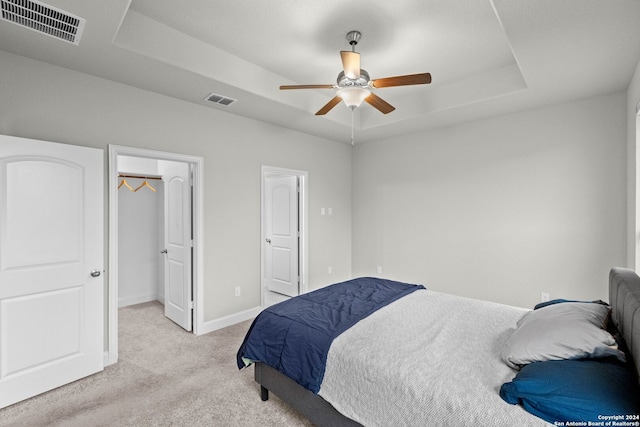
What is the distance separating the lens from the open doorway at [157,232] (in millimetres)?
2865

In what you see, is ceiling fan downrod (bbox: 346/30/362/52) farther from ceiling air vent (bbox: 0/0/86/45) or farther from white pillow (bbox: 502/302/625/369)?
white pillow (bbox: 502/302/625/369)

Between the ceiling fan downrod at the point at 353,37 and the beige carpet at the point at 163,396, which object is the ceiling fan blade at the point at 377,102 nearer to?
the ceiling fan downrod at the point at 353,37

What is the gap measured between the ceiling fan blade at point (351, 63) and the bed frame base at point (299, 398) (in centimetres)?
227

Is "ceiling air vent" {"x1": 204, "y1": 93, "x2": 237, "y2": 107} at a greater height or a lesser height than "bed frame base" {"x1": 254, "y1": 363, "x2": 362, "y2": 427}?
greater

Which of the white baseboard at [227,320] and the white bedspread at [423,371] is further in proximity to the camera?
the white baseboard at [227,320]

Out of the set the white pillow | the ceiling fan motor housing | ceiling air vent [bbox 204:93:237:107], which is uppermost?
ceiling air vent [bbox 204:93:237:107]

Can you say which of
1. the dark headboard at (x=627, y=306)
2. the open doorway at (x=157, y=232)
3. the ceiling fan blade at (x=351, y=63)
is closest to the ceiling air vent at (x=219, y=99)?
the open doorway at (x=157, y=232)

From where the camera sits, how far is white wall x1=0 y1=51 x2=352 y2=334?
8.16 ft

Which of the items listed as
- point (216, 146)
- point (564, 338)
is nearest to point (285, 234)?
point (216, 146)

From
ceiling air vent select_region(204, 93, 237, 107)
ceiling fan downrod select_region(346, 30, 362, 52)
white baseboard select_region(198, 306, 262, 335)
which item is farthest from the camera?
white baseboard select_region(198, 306, 262, 335)

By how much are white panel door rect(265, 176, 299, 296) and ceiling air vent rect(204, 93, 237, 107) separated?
1682mm

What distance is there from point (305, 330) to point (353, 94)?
1855mm

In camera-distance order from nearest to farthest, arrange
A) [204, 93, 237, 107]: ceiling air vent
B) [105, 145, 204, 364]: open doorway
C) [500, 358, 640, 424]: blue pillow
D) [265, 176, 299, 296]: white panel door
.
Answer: [500, 358, 640, 424]: blue pillow < [105, 145, 204, 364]: open doorway < [204, 93, 237, 107]: ceiling air vent < [265, 176, 299, 296]: white panel door

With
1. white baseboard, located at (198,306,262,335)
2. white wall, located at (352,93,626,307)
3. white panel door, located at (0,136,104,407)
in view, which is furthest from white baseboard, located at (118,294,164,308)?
white wall, located at (352,93,626,307)
